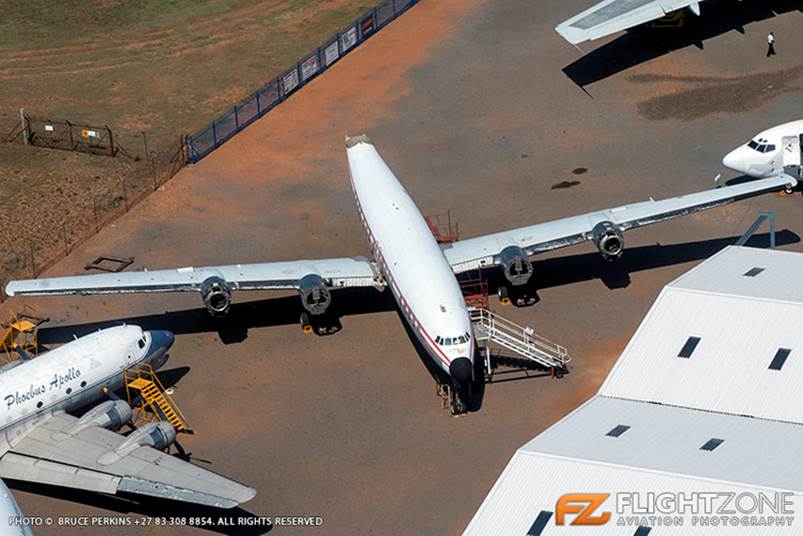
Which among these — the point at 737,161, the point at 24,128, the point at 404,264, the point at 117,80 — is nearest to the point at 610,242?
the point at 404,264

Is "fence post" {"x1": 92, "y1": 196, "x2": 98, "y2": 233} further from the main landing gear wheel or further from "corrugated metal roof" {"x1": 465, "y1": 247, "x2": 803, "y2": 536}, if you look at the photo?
"corrugated metal roof" {"x1": 465, "y1": 247, "x2": 803, "y2": 536}

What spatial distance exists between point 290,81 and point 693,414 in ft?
161

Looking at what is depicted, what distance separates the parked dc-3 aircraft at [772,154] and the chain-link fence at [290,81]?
31.9 meters

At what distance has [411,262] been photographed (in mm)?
63344

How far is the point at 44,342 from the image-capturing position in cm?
6844

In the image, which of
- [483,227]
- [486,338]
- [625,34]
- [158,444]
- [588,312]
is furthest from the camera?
[625,34]

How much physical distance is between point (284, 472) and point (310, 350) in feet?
31.2

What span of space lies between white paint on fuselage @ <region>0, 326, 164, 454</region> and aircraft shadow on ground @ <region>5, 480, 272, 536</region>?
2805mm

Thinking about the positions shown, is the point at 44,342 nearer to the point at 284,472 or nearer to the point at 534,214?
the point at 284,472

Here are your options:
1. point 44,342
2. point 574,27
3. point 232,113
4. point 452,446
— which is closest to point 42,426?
point 44,342

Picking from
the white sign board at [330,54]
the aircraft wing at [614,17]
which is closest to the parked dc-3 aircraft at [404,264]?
the aircraft wing at [614,17]

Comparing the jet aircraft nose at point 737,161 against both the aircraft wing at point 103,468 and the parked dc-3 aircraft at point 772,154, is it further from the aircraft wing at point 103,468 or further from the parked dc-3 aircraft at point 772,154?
the aircraft wing at point 103,468

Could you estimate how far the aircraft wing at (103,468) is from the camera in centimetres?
5322

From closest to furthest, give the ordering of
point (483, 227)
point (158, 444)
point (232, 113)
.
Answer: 1. point (158, 444)
2. point (483, 227)
3. point (232, 113)
